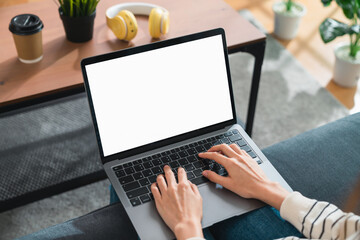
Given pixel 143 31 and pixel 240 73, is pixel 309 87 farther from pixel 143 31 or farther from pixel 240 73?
pixel 143 31

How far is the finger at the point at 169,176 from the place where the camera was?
→ 1036 millimetres

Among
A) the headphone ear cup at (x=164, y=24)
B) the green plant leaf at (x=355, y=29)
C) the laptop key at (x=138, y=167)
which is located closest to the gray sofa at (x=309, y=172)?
the laptop key at (x=138, y=167)

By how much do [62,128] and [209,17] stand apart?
85cm

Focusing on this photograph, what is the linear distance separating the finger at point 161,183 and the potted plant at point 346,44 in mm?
1396

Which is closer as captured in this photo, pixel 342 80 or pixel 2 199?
pixel 2 199

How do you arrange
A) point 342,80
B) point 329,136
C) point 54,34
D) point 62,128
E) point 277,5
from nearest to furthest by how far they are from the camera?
1. point 329,136
2. point 54,34
3. point 62,128
4. point 342,80
5. point 277,5

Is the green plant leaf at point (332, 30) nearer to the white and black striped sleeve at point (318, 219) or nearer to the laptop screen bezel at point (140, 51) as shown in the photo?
the laptop screen bezel at point (140, 51)

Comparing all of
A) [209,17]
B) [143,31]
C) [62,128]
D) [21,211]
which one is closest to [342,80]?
[209,17]

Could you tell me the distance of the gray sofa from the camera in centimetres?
107

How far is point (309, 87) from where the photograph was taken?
230cm

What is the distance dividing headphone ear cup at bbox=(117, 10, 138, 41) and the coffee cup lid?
27cm

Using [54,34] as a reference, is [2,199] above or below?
below

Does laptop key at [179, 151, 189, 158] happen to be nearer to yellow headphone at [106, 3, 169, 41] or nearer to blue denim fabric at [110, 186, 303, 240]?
blue denim fabric at [110, 186, 303, 240]

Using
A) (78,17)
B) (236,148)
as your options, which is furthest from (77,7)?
(236,148)
